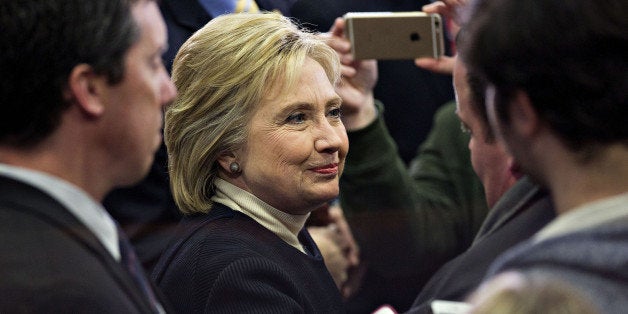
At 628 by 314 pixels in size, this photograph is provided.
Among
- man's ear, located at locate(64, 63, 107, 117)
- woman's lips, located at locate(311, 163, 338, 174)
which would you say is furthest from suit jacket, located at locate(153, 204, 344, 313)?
man's ear, located at locate(64, 63, 107, 117)

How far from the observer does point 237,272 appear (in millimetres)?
2189

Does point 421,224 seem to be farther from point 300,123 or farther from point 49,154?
point 49,154

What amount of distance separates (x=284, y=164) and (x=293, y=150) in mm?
36

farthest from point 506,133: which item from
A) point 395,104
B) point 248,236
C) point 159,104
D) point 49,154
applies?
point 395,104

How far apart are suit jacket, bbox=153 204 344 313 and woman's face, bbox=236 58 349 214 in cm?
9

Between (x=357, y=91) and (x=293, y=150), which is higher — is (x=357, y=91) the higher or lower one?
the lower one

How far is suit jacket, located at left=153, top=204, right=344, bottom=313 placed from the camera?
85.7 inches

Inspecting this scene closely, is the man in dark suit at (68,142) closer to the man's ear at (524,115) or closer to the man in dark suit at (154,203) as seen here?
the man's ear at (524,115)

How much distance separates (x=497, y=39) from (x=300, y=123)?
46.6 inches

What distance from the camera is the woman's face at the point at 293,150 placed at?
2457 millimetres

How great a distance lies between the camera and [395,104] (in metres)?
3.40

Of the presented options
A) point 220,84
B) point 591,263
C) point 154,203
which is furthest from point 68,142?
point 154,203

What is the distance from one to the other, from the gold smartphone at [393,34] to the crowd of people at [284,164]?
0.15 feet

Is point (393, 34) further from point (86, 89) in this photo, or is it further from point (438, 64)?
point (86, 89)
